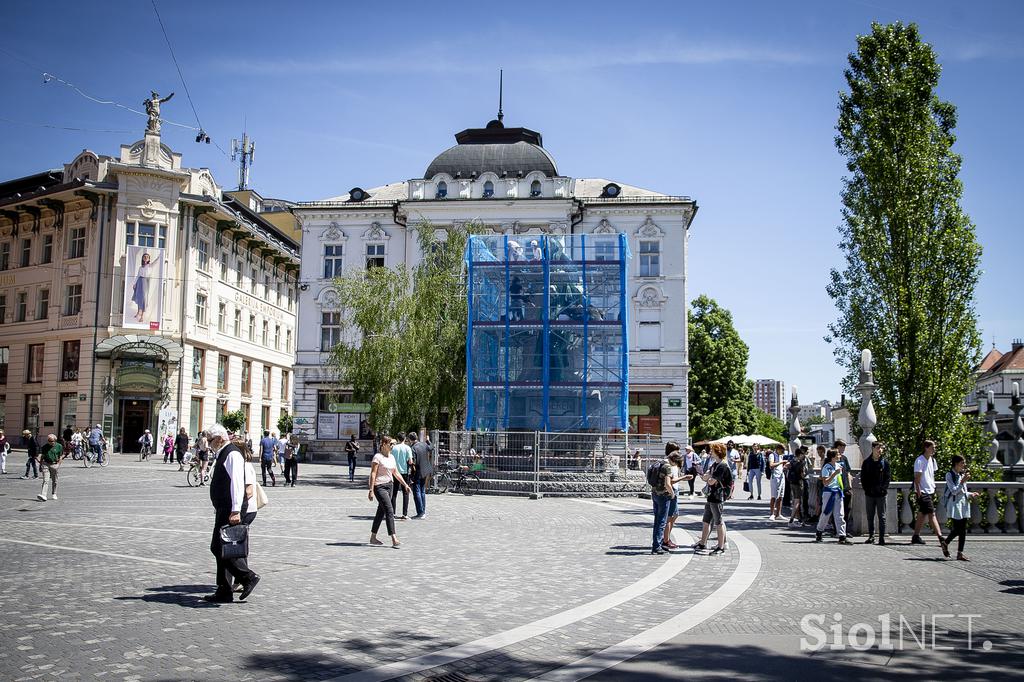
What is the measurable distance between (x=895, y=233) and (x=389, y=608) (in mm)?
16181

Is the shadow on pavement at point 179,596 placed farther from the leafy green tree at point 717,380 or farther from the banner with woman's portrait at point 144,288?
the leafy green tree at point 717,380

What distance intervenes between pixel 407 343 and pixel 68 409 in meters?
23.8

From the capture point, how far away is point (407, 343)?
30016 millimetres

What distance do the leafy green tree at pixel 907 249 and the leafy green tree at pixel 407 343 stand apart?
48.5 ft

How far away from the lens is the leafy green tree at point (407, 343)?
2950 cm

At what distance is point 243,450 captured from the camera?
28.9 ft

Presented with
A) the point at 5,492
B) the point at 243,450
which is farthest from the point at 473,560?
the point at 5,492

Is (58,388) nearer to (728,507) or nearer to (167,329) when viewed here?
(167,329)

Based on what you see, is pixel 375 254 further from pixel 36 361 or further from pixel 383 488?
pixel 383 488

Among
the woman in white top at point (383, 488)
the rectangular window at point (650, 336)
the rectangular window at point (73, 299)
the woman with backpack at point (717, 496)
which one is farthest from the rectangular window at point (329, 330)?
the woman with backpack at point (717, 496)

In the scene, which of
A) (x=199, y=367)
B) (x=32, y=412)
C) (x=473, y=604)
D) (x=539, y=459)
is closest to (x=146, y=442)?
(x=199, y=367)

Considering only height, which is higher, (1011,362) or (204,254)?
(204,254)

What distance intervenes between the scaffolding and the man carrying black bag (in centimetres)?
2097

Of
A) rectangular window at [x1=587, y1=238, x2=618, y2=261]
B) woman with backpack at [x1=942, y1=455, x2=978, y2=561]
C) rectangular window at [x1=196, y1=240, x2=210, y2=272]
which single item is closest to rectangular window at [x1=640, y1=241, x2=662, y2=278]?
rectangular window at [x1=587, y1=238, x2=618, y2=261]
